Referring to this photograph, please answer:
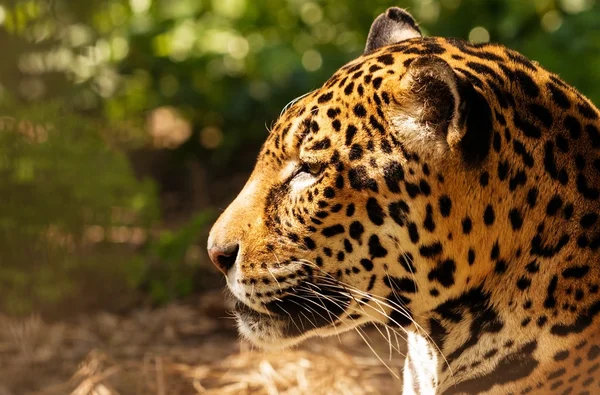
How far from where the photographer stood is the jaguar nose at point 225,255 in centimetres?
359

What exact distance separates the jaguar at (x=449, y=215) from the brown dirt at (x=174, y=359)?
1.68 m

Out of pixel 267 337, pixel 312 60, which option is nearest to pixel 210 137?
pixel 312 60

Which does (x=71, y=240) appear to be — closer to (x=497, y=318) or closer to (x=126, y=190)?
(x=126, y=190)

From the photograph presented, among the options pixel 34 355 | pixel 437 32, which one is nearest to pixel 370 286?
pixel 34 355

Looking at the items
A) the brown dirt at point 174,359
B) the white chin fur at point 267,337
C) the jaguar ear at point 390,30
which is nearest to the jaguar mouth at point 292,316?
the white chin fur at point 267,337

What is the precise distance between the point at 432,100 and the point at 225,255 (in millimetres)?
1051

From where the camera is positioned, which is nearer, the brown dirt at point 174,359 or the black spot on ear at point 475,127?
the black spot on ear at point 475,127

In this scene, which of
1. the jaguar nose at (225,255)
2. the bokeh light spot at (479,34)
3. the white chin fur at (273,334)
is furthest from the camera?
the bokeh light spot at (479,34)

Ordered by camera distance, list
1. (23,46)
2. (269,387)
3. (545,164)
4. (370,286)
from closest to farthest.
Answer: (545,164)
(370,286)
(269,387)
(23,46)

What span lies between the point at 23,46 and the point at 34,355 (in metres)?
3.54

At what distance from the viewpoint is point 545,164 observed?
3287 mm

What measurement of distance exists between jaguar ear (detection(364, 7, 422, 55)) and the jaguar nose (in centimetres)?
104

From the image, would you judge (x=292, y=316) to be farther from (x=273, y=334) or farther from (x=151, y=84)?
(x=151, y=84)

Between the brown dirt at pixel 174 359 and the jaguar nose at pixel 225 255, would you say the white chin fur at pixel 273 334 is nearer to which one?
the jaguar nose at pixel 225 255
